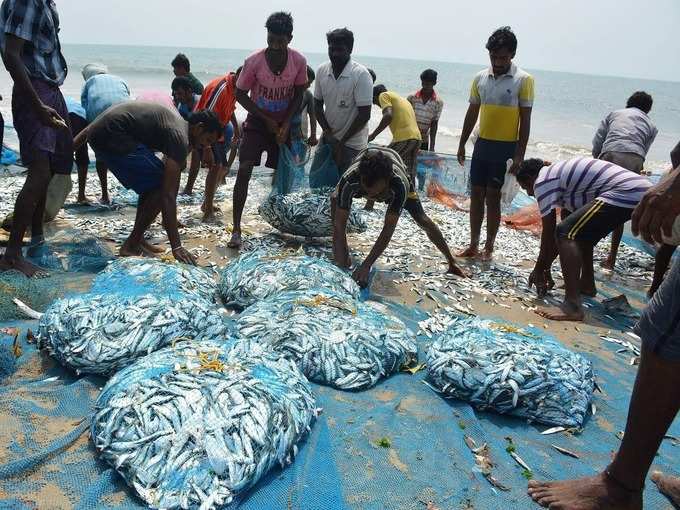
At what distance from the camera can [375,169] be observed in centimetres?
426

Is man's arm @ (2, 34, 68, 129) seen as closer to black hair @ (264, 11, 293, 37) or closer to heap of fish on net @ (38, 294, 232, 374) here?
heap of fish on net @ (38, 294, 232, 374)

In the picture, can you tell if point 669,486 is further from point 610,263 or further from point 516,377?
point 610,263

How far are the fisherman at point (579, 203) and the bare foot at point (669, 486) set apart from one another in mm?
2093

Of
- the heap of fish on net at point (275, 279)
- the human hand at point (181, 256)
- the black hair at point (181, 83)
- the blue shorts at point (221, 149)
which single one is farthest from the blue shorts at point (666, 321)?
the black hair at point (181, 83)

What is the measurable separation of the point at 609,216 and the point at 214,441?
3.67m

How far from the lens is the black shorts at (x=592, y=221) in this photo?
4.38 meters

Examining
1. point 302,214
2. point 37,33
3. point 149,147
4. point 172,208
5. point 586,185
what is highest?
point 37,33

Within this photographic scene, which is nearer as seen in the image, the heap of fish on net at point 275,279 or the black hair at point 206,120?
the heap of fish on net at point 275,279

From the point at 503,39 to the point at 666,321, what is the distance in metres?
4.09

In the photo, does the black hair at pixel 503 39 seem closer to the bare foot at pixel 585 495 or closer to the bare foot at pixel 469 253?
the bare foot at pixel 469 253

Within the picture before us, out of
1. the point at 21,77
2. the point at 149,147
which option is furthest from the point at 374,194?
the point at 21,77

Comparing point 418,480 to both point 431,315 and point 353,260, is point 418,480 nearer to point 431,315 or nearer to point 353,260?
point 431,315

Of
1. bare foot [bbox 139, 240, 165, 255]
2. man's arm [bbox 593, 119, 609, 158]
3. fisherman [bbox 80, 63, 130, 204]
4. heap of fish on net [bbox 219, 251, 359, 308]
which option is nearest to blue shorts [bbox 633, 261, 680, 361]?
heap of fish on net [bbox 219, 251, 359, 308]

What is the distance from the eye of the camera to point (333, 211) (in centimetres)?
507
